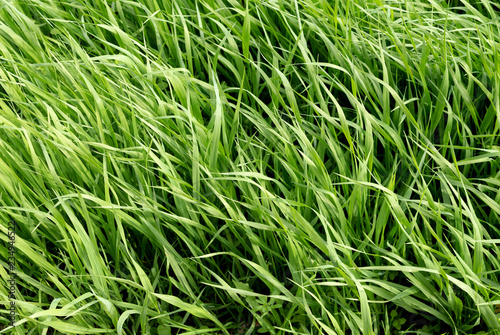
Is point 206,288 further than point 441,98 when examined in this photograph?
No

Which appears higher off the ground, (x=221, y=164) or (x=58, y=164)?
(x=58, y=164)

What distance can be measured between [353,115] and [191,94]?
0.65 meters

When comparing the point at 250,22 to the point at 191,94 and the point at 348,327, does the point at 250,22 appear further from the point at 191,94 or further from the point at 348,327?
the point at 348,327

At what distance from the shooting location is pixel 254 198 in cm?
142

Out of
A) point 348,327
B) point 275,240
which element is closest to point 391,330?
point 348,327

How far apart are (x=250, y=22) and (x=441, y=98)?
0.82 m

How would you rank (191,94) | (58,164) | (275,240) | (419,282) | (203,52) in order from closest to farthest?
(419,282)
(275,240)
(58,164)
(191,94)
(203,52)

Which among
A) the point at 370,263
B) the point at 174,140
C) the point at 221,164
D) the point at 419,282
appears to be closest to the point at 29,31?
the point at 174,140

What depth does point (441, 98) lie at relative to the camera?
1668mm

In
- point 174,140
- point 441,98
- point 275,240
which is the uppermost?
point 174,140

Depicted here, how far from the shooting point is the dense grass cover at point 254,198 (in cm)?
137

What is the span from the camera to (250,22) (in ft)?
6.45

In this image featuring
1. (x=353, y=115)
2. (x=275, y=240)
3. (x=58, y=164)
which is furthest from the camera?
(x=353, y=115)

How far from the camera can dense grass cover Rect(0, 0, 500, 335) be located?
4.50ft
